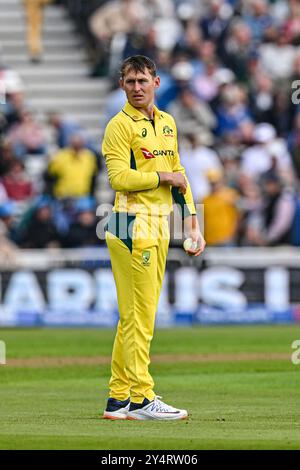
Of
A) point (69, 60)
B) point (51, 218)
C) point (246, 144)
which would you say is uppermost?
point (69, 60)

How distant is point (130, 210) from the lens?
10133mm

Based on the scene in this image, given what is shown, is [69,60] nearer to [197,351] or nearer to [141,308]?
[197,351]

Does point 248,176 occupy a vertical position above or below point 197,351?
above

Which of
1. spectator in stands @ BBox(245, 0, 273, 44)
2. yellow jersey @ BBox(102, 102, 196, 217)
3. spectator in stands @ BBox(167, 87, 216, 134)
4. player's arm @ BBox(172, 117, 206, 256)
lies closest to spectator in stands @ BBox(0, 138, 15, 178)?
spectator in stands @ BBox(167, 87, 216, 134)

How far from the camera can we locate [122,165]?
10.0 meters

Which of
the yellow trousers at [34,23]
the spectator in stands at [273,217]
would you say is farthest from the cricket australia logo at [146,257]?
the yellow trousers at [34,23]

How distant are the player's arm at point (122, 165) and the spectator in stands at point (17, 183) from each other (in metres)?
13.7

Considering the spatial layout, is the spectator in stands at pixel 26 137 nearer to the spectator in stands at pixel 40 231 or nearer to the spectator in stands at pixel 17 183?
the spectator in stands at pixel 17 183

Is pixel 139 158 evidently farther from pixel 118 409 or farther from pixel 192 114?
pixel 192 114

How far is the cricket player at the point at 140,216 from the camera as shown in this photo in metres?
10.0

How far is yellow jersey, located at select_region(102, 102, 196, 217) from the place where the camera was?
9.98 metres

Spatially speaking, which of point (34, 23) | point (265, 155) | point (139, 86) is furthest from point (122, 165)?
point (34, 23)

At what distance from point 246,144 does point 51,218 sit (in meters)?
3.98
